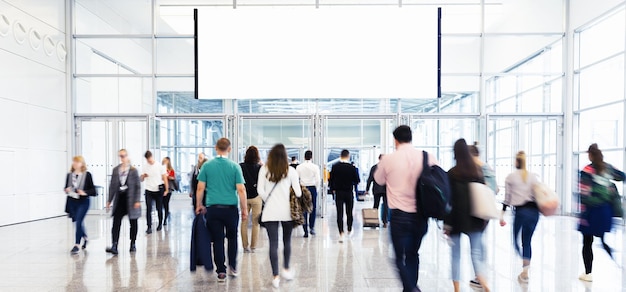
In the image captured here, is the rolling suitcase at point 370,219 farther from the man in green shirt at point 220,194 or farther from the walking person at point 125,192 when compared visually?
the man in green shirt at point 220,194

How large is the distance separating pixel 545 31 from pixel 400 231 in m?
12.8

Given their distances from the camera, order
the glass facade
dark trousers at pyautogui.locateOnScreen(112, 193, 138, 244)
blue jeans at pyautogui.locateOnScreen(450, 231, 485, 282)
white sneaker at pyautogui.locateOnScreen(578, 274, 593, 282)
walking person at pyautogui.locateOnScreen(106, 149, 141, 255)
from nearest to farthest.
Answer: blue jeans at pyautogui.locateOnScreen(450, 231, 485, 282) → white sneaker at pyautogui.locateOnScreen(578, 274, 593, 282) → walking person at pyautogui.locateOnScreen(106, 149, 141, 255) → dark trousers at pyautogui.locateOnScreen(112, 193, 138, 244) → the glass facade

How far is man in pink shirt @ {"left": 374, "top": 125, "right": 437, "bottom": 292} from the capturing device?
4062mm

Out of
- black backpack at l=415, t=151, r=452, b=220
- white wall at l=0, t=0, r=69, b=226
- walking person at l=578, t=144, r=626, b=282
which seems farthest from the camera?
white wall at l=0, t=0, r=69, b=226

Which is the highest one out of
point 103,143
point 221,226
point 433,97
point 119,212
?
point 433,97

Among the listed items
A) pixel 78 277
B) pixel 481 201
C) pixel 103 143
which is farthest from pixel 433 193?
pixel 103 143

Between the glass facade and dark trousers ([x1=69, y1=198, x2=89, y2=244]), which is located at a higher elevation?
the glass facade

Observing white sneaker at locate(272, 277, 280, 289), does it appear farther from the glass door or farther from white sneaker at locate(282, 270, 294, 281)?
the glass door

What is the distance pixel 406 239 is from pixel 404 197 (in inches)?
15.4

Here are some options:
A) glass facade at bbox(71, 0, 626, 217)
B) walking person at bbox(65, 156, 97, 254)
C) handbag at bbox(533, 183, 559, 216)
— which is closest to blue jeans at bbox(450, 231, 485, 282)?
handbag at bbox(533, 183, 559, 216)

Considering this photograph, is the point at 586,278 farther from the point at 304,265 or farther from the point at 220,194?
the point at 220,194

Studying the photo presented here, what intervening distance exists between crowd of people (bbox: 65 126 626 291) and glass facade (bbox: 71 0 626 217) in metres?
6.81

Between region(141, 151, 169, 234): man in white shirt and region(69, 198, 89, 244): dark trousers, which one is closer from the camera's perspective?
region(69, 198, 89, 244): dark trousers

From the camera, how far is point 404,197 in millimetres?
4062
